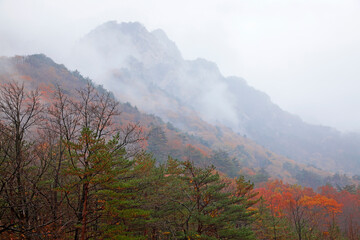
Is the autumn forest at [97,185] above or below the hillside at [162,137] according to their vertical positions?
below

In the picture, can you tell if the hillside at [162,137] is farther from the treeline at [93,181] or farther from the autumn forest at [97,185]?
the treeline at [93,181]

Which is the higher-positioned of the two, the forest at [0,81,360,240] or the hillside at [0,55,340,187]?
the hillside at [0,55,340,187]

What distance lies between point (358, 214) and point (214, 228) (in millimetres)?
44756

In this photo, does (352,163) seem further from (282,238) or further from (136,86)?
(282,238)

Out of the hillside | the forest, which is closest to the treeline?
the forest

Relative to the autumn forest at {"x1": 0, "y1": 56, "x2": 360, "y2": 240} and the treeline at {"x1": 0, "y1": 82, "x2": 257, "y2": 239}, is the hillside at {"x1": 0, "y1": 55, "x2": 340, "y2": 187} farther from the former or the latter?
the treeline at {"x1": 0, "y1": 82, "x2": 257, "y2": 239}

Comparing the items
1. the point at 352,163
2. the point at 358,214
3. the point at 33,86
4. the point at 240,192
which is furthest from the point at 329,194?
the point at 352,163

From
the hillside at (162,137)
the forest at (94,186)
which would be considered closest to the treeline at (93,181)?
the forest at (94,186)

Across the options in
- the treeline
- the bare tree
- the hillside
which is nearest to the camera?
the bare tree

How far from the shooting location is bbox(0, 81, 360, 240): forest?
332 inches

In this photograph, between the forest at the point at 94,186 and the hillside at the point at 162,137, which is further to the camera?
the hillside at the point at 162,137

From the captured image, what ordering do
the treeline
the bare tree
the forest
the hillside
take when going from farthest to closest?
the hillside → the treeline → the forest → the bare tree

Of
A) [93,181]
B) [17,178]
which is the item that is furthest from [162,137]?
[93,181]

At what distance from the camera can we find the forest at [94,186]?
8430 millimetres
